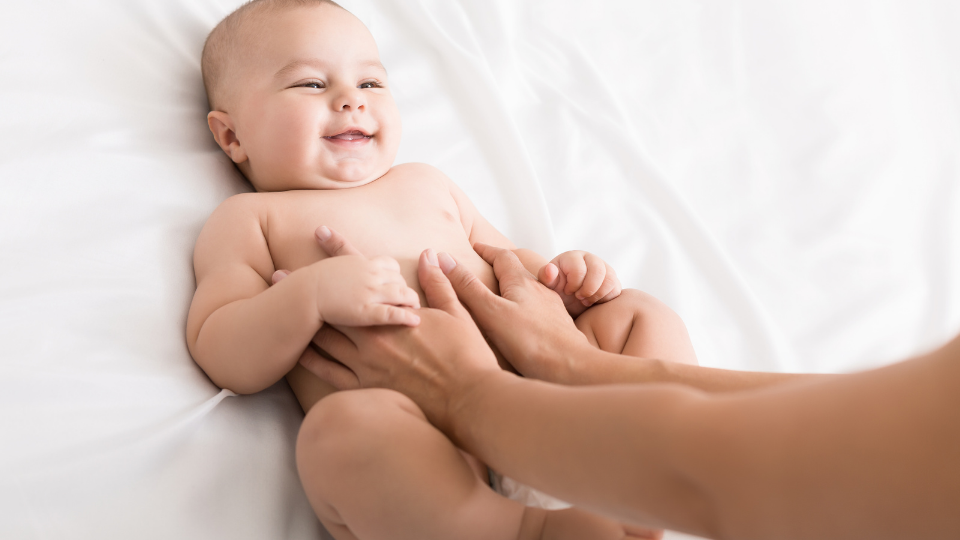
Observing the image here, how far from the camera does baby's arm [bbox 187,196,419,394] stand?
0.98m

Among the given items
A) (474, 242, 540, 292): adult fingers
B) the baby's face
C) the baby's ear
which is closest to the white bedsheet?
the baby's ear

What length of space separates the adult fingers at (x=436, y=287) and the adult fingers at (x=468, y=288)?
1 centimetres

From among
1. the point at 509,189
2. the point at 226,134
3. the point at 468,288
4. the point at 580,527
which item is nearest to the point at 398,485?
the point at 580,527

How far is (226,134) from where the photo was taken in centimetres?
136

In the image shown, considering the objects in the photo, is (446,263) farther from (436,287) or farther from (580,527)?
(580,527)

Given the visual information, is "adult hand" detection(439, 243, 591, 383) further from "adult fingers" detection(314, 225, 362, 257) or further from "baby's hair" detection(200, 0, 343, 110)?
"baby's hair" detection(200, 0, 343, 110)

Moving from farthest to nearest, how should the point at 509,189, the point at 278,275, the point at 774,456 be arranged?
the point at 509,189 → the point at 278,275 → the point at 774,456

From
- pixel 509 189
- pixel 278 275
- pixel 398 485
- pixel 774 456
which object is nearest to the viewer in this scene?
pixel 774 456

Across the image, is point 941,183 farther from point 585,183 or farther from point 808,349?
point 585,183

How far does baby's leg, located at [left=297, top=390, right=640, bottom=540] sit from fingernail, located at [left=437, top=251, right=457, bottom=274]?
0.37 m

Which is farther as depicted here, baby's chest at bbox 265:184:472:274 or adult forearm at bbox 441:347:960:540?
baby's chest at bbox 265:184:472:274

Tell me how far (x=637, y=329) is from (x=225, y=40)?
3.24 ft

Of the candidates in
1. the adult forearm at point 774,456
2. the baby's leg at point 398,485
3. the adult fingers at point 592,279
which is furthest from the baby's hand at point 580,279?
the adult forearm at point 774,456

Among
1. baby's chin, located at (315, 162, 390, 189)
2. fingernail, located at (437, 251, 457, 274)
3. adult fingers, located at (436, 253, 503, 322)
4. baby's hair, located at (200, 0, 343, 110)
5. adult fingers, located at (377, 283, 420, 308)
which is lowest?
adult fingers, located at (377, 283, 420, 308)
